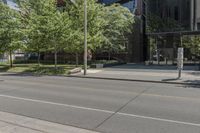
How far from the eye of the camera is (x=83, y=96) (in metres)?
12.1

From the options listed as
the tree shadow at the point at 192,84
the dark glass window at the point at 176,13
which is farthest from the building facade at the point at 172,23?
the tree shadow at the point at 192,84

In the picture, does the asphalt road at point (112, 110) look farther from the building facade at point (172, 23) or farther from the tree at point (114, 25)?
the building facade at point (172, 23)

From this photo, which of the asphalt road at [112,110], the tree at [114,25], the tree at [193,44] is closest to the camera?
the asphalt road at [112,110]

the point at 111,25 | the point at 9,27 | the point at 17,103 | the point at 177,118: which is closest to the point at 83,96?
the point at 17,103

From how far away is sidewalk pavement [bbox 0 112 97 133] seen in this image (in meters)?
6.80

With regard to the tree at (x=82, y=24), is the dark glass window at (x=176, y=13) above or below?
above

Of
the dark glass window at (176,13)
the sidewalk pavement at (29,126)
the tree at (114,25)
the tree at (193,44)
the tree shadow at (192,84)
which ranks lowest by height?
the tree shadow at (192,84)

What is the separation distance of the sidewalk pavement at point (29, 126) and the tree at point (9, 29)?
21.1 metres

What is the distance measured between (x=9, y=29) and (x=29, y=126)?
2405 cm

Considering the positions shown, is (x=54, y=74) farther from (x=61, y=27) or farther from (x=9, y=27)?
(x=9, y=27)

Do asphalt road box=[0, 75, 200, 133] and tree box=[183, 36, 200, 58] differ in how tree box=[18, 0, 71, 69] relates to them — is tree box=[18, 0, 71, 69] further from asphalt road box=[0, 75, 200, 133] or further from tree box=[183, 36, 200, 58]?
tree box=[183, 36, 200, 58]

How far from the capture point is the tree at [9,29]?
2862 centimetres

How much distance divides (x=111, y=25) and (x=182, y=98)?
82.3ft

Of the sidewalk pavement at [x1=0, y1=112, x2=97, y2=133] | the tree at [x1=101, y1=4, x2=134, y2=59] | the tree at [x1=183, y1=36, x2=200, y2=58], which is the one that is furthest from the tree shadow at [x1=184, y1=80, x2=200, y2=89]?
the tree at [x1=183, y1=36, x2=200, y2=58]
